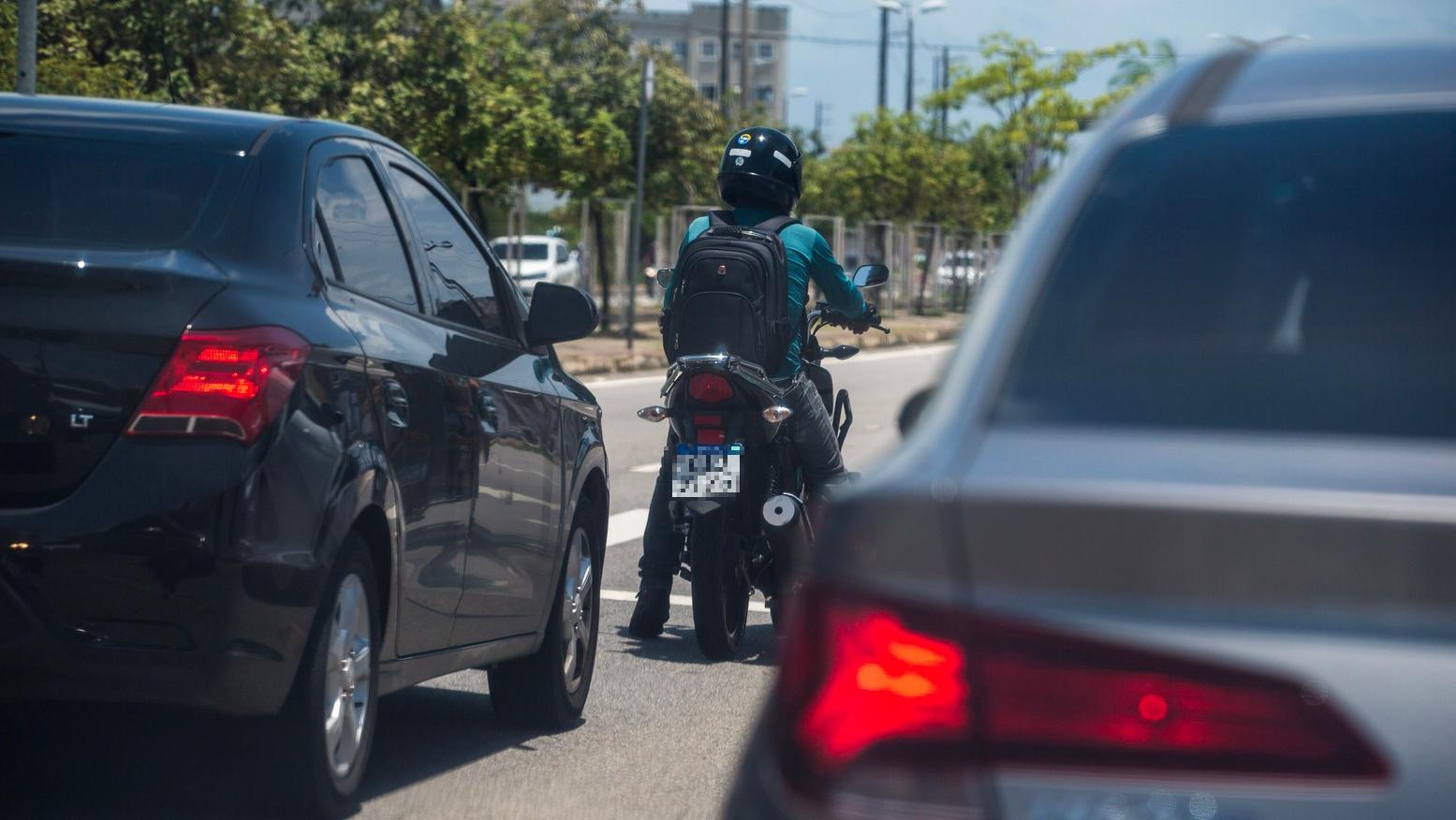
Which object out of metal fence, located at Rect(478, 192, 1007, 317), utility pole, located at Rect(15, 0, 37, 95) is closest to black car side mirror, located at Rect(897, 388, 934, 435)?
utility pole, located at Rect(15, 0, 37, 95)

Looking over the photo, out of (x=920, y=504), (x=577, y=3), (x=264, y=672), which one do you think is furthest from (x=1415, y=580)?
(x=577, y=3)

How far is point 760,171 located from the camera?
295 inches

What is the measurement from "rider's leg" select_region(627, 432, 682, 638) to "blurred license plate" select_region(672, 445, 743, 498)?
1.35 ft

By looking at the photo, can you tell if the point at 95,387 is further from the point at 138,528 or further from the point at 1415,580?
the point at 1415,580

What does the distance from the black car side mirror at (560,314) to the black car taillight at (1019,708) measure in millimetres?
3715

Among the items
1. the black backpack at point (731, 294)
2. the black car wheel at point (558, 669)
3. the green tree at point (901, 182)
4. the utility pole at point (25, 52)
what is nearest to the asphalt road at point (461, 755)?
the black car wheel at point (558, 669)

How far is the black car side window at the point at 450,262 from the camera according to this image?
5387 millimetres

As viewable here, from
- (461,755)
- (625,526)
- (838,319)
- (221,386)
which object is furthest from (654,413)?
(625,526)

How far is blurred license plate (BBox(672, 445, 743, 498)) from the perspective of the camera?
7.14m

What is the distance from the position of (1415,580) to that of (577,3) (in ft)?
124

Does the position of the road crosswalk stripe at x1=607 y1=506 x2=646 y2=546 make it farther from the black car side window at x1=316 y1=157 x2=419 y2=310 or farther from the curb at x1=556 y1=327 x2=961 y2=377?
the curb at x1=556 y1=327 x2=961 y2=377

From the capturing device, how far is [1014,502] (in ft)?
6.58

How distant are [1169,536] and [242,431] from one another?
98.7 inches

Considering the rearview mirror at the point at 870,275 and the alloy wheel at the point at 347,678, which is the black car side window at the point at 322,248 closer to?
the alloy wheel at the point at 347,678
